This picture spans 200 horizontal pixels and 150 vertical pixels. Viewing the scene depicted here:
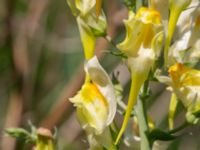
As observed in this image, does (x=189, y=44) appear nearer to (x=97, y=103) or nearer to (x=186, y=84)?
(x=186, y=84)

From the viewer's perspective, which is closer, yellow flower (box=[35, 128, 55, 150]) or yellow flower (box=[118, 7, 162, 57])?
yellow flower (box=[118, 7, 162, 57])

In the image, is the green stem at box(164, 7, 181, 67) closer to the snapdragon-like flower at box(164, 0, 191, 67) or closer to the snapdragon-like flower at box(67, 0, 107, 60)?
the snapdragon-like flower at box(164, 0, 191, 67)

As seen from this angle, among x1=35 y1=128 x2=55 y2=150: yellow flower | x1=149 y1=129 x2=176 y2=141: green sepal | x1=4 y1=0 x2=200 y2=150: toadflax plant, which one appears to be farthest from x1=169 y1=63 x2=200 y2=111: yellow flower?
x1=35 y1=128 x2=55 y2=150: yellow flower

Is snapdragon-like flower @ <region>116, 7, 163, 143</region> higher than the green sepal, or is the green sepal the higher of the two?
snapdragon-like flower @ <region>116, 7, 163, 143</region>

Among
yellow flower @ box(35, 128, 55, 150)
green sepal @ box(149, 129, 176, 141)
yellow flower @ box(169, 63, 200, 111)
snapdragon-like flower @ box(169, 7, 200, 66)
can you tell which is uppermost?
snapdragon-like flower @ box(169, 7, 200, 66)

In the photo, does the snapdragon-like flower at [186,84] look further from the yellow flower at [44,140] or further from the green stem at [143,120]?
the yellow flower at [44,140]

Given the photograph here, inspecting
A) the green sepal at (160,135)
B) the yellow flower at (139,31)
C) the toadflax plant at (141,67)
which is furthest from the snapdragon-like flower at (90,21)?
the green sepal at (160,135)

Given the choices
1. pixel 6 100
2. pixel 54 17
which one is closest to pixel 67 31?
pixel 54 17
